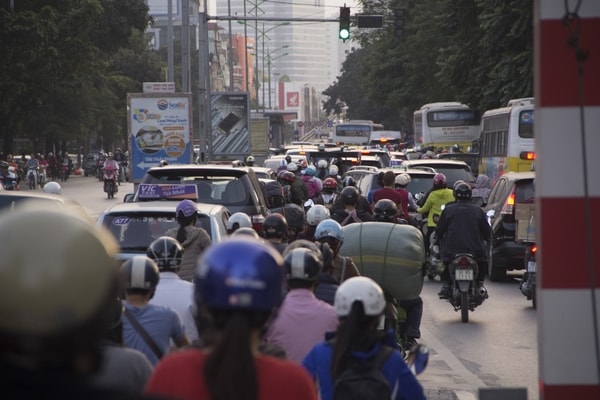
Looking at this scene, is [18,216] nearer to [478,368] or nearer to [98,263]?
[98,263]

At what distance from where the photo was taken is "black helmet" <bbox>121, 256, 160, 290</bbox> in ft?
20.0

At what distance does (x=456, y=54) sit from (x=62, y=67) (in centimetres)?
1936

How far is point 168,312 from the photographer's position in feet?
19.9

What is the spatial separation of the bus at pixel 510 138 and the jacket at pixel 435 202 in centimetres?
1457

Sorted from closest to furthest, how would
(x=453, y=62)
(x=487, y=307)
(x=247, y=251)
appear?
(x=247, y=251) → (x=487, y=307) → (x=453, y=62)

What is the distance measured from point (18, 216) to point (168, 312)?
366cm

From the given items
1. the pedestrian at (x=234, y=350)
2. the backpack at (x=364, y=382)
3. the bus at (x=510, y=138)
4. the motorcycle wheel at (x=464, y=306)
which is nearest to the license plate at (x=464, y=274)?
the motorcycle wheel at (x=464, y=306)

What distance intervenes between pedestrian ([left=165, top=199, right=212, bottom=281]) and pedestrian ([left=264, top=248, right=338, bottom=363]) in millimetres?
4388

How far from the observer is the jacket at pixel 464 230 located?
1473 centimetres

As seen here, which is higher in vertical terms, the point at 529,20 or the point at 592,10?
the point at 529,20

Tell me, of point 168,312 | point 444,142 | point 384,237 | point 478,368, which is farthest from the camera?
point 444,142

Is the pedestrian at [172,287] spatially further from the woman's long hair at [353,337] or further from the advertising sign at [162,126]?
the advertising sign at [162,126]

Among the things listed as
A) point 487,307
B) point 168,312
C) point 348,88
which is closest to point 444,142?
point 487,307

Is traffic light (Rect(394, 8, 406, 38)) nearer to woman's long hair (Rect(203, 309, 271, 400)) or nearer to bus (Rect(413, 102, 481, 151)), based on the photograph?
bus (Rect(413, 102, 481, 151))
